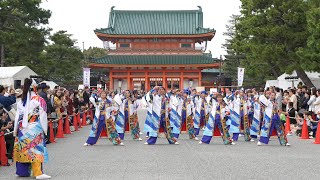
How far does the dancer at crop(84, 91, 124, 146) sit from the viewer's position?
15.6 m

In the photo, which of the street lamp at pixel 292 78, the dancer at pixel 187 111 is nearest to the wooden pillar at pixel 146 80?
the street lamp at pixel 292 78

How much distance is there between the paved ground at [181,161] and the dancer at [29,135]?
0.35 m

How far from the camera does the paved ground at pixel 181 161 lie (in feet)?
33.0

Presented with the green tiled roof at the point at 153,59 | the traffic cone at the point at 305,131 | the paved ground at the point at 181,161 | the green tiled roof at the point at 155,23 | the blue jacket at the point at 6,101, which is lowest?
the paved ground at the point at 181,161

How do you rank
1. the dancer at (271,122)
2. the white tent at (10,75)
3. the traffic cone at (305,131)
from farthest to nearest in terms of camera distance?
the white tent at (10,75), the traffic cone at (305,131), the dancer at (271,122)

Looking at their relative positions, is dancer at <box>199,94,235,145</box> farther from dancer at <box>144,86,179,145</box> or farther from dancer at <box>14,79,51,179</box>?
dancer at <box>14,79,51,179</box>

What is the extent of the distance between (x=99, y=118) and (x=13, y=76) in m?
15.8

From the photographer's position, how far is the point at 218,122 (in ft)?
53.9

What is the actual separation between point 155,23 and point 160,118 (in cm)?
4393

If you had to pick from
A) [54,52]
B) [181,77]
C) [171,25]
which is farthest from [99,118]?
[171,25]

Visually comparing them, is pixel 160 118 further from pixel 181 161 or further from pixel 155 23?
pixel 155 23

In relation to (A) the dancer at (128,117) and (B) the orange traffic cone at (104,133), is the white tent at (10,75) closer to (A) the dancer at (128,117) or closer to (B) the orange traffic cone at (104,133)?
(A) the dancer at (128,117)


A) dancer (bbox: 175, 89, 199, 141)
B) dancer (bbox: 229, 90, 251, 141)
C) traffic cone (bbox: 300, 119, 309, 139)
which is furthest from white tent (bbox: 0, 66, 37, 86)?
traffic cone (bbox: 300, 119, 309, 139)

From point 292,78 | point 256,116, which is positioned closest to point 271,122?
point 256,116
